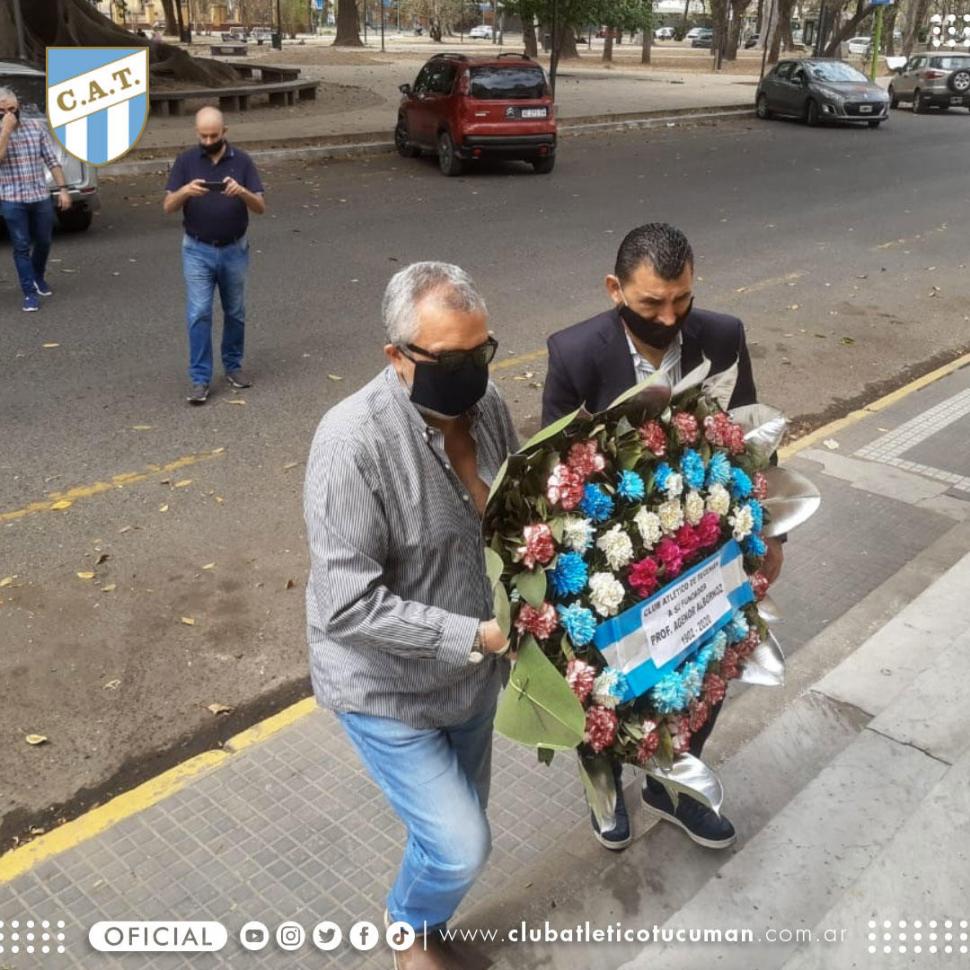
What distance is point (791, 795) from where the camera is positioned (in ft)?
12.1

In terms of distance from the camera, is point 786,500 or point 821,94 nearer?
point 786,500

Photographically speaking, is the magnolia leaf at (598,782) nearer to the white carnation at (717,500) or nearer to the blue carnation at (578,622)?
the blue carnation at (578,622)

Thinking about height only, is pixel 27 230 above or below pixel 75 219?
above

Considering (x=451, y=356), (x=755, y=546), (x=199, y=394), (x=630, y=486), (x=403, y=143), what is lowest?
(x=199, y=394)

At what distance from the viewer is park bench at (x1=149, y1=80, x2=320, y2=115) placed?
74.0ft

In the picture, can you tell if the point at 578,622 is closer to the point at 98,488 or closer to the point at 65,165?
the point at 98,488

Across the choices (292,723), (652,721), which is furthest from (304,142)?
(652,721)

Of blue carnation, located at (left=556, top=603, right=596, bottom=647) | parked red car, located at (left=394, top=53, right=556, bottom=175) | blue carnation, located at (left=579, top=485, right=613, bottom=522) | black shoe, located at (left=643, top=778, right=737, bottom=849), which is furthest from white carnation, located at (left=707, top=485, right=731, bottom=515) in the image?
parked red car, located at (left=394, top=53, right=556, bottom=175)

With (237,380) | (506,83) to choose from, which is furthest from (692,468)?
(506,83)

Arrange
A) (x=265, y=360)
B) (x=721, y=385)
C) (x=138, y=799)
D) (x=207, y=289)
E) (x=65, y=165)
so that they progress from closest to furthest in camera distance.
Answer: (x=721, y=385)
(x=138, y=799)
(x=207, y=289)
(x=265, y=360)
(x=65, y=165)

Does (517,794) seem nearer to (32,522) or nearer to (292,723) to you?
(292,723)

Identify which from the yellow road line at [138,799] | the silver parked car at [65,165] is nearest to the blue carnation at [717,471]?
the yellow road line at [138,799]

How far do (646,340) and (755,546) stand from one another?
75 cm

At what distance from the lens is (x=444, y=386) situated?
8.10ft
